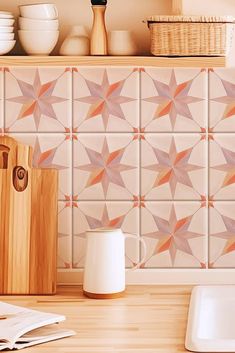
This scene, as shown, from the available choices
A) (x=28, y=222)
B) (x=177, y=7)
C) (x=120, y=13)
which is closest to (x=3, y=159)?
(x=28, y=222)

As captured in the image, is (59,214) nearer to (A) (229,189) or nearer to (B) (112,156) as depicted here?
(B) (112,156)

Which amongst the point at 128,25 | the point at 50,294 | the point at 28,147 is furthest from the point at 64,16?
the point at 50,294

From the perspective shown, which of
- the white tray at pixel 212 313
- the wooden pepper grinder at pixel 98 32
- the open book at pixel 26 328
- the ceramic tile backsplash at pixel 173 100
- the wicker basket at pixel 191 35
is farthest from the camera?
the ceramic tile backsplash at pixel 173 100

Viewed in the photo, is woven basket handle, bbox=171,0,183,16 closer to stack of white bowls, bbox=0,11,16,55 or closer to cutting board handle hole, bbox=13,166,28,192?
stack of white bowls, bbox=0,11,16,55

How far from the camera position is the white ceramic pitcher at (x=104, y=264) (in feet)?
6.95

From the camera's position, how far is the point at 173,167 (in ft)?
Result: 7.47

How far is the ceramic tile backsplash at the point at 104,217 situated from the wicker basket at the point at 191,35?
45cm

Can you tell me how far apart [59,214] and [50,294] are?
0.24 m

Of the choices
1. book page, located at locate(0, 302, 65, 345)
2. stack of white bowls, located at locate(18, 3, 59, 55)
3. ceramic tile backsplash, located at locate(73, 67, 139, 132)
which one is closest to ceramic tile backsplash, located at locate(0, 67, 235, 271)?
ceramic tile backsplash, located at locate(73, 67, 139, 132)

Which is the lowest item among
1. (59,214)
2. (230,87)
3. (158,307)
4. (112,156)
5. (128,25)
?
(158,307)

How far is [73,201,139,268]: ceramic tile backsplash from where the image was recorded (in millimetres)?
2287

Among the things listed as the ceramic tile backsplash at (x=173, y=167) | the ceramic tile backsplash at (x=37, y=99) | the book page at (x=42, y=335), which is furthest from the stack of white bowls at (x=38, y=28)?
the book page at (x=42, y=335)

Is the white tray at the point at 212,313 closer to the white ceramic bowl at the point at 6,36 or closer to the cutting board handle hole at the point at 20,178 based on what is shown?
the cutting board handle hole at the point at 20,178

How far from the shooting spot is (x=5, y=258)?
219 centimetres
